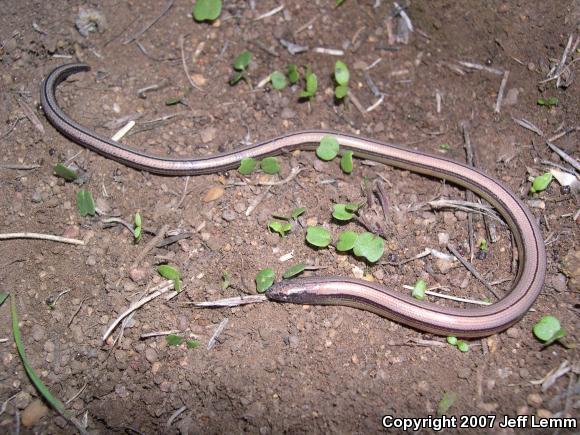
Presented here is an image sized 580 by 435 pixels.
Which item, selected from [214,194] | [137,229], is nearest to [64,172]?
[137,229]

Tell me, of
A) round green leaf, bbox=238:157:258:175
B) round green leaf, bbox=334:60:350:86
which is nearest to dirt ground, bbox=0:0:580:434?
round green leaf, bbox=238:157:258:175

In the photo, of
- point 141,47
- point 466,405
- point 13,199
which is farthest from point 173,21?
point 466,405

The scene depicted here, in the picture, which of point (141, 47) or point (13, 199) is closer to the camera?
point (13, 199)

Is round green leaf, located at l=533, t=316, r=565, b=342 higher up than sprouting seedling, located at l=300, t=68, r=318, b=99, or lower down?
lower down

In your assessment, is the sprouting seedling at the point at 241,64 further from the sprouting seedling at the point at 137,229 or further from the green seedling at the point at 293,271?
the green seedling at the point at 293,271

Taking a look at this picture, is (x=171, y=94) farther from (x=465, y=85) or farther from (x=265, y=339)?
(x=465, y=85)

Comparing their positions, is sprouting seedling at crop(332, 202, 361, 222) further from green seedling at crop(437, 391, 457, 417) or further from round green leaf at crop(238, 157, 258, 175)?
green seedling at crop(437, 391, 457, 417)

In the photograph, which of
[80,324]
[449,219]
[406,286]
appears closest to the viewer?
[80,324]
